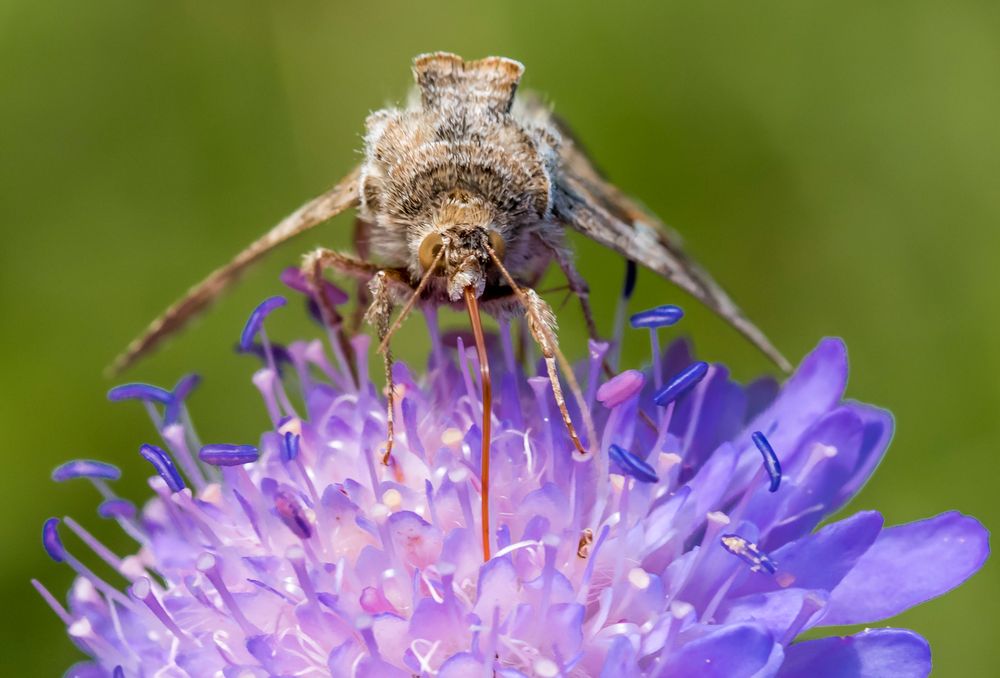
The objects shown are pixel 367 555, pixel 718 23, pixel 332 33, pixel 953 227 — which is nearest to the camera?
pixel 367 555

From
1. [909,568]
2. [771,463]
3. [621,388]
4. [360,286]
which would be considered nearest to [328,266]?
[360,286]

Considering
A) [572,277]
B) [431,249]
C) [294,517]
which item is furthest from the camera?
[572,277]

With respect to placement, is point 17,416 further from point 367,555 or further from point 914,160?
point 914,160

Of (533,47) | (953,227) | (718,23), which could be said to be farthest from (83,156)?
(953,227)

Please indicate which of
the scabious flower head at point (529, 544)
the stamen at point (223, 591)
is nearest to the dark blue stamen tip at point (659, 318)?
the scabious flower head at point (529, 544)

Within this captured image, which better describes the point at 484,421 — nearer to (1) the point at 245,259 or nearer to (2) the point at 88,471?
(1) the point at 245,259
